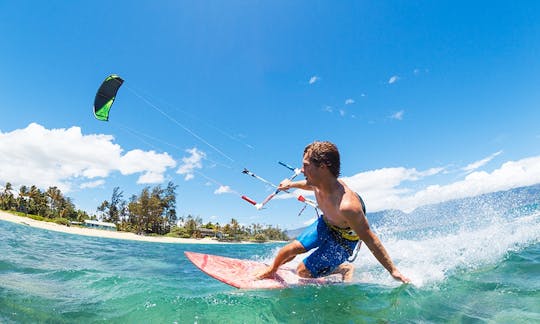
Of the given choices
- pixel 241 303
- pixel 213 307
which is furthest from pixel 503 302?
pixel 213 307

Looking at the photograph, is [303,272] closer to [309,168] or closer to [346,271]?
[346,271]

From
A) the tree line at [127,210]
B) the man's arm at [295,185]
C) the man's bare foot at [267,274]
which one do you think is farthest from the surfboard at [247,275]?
the tree line at [127,210]

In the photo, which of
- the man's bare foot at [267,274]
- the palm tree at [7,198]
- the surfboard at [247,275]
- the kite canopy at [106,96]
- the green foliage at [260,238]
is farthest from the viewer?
the green foliage at [260,238]

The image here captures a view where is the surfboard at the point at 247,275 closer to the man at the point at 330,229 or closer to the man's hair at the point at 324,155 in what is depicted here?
the man at the point at 330,229

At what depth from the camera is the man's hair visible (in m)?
4.00

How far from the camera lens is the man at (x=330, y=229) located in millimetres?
3963

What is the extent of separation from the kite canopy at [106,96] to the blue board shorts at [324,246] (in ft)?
36.1

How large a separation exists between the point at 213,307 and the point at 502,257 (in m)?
6.41

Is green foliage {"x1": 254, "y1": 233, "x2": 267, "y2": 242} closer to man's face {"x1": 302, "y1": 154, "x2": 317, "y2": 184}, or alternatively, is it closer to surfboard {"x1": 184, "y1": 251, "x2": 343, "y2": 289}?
surfboard {"x1": 184, "y1": 251, "x2": 343, "y2": 289}

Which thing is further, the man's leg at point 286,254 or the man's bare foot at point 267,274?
the man's bare foot at point 267,274

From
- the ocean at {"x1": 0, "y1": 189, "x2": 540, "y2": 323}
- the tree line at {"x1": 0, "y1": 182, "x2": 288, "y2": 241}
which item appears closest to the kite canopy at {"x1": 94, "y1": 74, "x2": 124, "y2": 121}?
the ocean at {"x1": 0, "y1": 189, "x2": 540, "y2": 323}

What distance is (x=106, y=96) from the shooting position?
13.1 m

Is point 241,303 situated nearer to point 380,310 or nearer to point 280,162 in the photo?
point 380,310

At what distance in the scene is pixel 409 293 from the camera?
4117 millimetres
